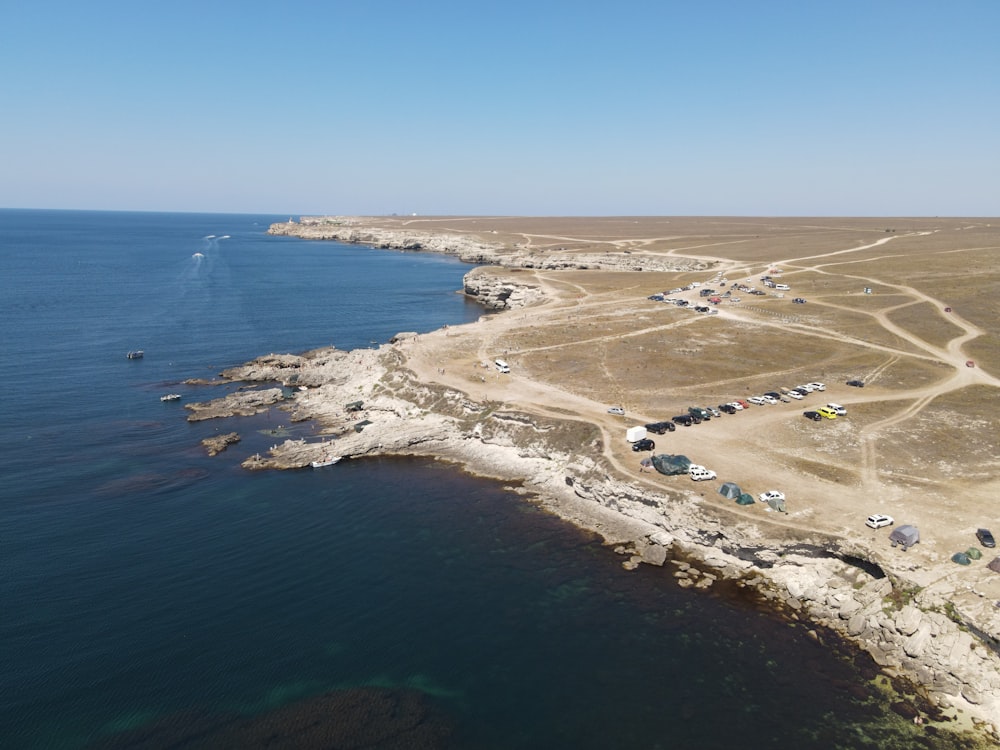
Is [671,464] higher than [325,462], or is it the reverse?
[671,464]

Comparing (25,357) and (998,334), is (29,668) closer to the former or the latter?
(25,357)

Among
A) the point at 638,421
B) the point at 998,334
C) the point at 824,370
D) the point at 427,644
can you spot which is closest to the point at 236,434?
the point at 427,644

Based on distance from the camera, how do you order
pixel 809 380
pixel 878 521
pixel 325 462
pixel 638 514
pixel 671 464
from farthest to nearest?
pixel 809 380, pixel 325 462, pixel 671 464, pixel 638 514, pixel 878 521

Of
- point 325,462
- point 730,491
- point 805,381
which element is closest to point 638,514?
point 730,491

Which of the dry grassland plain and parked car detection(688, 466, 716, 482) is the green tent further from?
the dry grassland plain

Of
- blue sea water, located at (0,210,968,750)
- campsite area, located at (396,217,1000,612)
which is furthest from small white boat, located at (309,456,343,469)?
campsite area, located at (396,217,1000,612)

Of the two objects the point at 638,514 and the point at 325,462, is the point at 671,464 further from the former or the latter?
the point at 325,462
